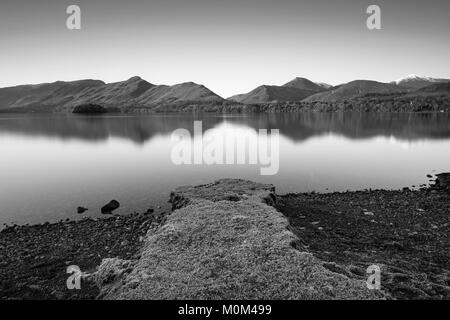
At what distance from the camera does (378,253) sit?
14297 millimetres

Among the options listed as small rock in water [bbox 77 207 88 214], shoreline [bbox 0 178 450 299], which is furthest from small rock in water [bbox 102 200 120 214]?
shoreline [bbox 0 178 450 299]

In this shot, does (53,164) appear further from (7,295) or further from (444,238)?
(444,238)

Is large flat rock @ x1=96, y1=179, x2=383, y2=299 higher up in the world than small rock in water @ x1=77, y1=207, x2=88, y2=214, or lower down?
higher up

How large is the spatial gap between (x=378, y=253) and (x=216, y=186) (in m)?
11.1

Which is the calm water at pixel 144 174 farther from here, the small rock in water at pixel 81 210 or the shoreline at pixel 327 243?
the shoreline at pixel 327 243

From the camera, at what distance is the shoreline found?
11641 mm

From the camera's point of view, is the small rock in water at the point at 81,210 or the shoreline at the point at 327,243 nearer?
the shoreline at the point at 327,243

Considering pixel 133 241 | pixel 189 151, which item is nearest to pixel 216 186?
pixel 133 241

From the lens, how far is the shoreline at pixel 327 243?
458 inches

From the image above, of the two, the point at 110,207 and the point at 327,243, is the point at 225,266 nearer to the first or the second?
the point at 327,243

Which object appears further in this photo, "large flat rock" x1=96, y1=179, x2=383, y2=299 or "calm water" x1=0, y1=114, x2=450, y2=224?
"calm water" x1=0, y1=114, x2=450, y2=224

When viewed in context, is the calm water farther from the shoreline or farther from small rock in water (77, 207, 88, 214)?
the shoreline

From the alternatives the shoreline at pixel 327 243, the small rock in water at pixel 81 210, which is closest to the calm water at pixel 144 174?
the small rock in water at pixel 81 210

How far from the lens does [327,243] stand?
15.0 meters
